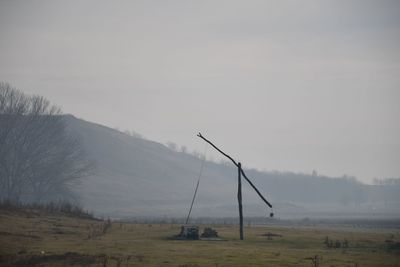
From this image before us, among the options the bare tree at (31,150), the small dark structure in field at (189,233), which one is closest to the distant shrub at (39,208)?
the small dark structure in field at (189,233)

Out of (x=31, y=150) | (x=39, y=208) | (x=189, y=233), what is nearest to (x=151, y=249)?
(x=189, y=233)

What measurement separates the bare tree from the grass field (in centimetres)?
6133

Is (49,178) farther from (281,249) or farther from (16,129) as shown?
(281,249)

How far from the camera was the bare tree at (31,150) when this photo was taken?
4547 inches

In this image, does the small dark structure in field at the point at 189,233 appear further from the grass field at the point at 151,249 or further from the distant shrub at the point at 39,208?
the distant shrub at the point at 39,208

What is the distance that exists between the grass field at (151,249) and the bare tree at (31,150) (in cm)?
6133

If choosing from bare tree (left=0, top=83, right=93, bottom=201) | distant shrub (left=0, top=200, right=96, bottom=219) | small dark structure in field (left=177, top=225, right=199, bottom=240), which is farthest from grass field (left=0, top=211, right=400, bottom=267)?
bare tree (left=0, top=83, right=93, bottom=201)

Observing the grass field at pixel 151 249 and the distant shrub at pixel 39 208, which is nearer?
the grass field at pixel 151 249

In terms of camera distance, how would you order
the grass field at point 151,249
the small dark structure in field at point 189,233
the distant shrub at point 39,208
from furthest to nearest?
the distant shrub at point 39,208
the small dark structure in field at point 189,233
the grass field at point 151,249

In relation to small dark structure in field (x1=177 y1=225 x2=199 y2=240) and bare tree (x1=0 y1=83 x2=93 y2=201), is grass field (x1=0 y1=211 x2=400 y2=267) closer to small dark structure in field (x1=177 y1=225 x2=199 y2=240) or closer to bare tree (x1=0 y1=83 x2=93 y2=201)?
small dark structure in field (x1=177 y1=225 x2=199 y2=240)

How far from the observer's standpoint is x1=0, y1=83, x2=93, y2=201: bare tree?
11550cm

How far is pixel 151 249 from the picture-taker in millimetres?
40250

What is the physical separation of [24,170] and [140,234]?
69698mm

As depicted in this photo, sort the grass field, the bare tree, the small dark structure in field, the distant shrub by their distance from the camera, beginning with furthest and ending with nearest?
the bare tree
the distant shrub
the small dark structure in field
the grass field
